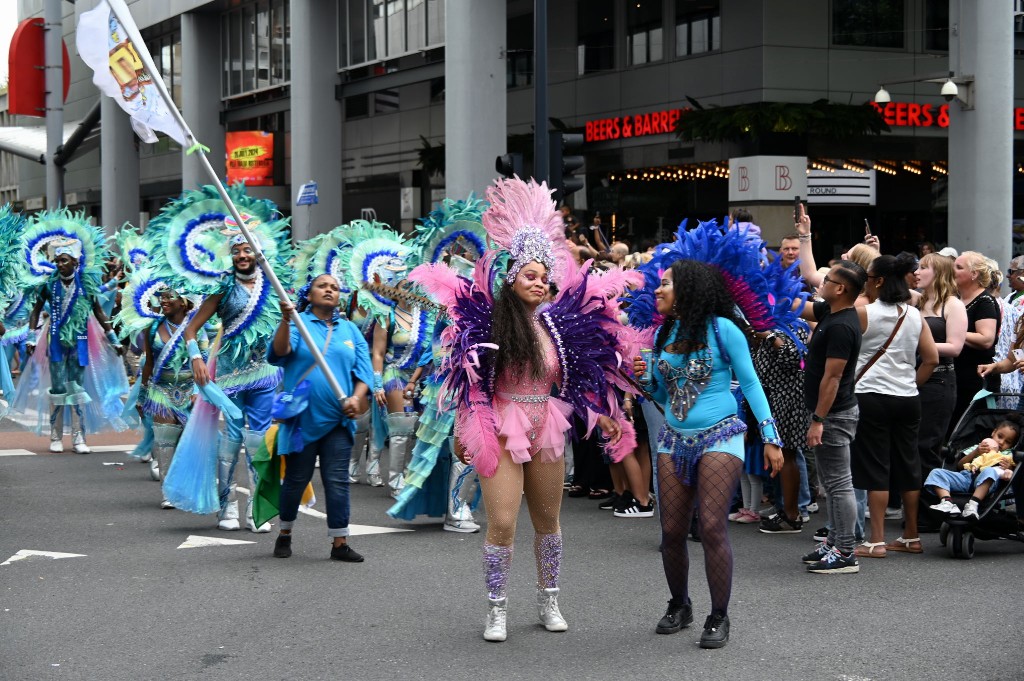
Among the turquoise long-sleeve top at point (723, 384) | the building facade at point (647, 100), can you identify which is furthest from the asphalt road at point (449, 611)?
the building facade at point (647, 100)

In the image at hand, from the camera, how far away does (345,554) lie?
826 centimetres

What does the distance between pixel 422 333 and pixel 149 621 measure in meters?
4.38

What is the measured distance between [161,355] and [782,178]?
13250 mm

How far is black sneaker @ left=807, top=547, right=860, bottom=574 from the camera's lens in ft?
25.7

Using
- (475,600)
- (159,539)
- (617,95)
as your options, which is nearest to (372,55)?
(617,95)

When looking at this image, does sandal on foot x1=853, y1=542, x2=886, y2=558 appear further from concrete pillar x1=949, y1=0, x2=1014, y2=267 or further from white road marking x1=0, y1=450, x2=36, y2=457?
concrete pillar x1=949, y1=0, x2=1014, y2=267

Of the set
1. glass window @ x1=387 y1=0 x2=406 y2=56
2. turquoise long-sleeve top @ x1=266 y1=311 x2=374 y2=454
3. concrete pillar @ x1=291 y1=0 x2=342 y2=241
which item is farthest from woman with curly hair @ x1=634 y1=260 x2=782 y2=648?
concrete pillar @ x1=291 y1=0 x2=342 y2=241

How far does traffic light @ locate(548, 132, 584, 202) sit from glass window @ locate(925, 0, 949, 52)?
1008 centimetres

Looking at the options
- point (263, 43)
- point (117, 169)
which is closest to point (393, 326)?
point (263, 43)

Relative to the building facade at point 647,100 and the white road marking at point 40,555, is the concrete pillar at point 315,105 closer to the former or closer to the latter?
the building facade at point 647,100

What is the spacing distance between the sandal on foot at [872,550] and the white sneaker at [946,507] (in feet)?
1.31

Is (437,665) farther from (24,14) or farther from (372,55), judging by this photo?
(24,14)

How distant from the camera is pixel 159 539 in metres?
9.13

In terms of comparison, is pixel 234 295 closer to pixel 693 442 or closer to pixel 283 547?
pixel 283 547
